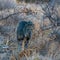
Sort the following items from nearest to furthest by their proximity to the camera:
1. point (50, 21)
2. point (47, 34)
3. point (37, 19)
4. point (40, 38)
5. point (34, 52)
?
point (34, 52), point (40, 38), point (47, 34), point (50, 21), point (37, 19)

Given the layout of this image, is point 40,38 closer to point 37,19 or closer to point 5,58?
point 5,58

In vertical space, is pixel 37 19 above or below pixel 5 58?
above

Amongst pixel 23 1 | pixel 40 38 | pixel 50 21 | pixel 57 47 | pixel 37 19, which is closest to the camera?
pixel 57 47

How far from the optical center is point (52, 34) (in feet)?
26.0

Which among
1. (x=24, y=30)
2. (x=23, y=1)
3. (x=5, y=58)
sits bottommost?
(x=5, y=58)

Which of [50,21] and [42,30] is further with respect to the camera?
[50,21]

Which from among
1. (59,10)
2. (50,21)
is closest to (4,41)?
(50,21)

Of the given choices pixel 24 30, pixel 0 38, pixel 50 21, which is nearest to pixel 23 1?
pixel 50 21

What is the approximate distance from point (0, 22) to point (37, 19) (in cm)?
125

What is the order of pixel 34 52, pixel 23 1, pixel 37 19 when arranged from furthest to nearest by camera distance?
1. pixel 23 1
2. pixel 37 19
3. pixel 34 52

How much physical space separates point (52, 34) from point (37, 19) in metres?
2.03

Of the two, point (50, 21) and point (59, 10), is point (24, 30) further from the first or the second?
point (59, 10)

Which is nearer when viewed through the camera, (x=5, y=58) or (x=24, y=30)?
(x=5, y=58)

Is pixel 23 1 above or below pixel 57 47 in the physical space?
above
